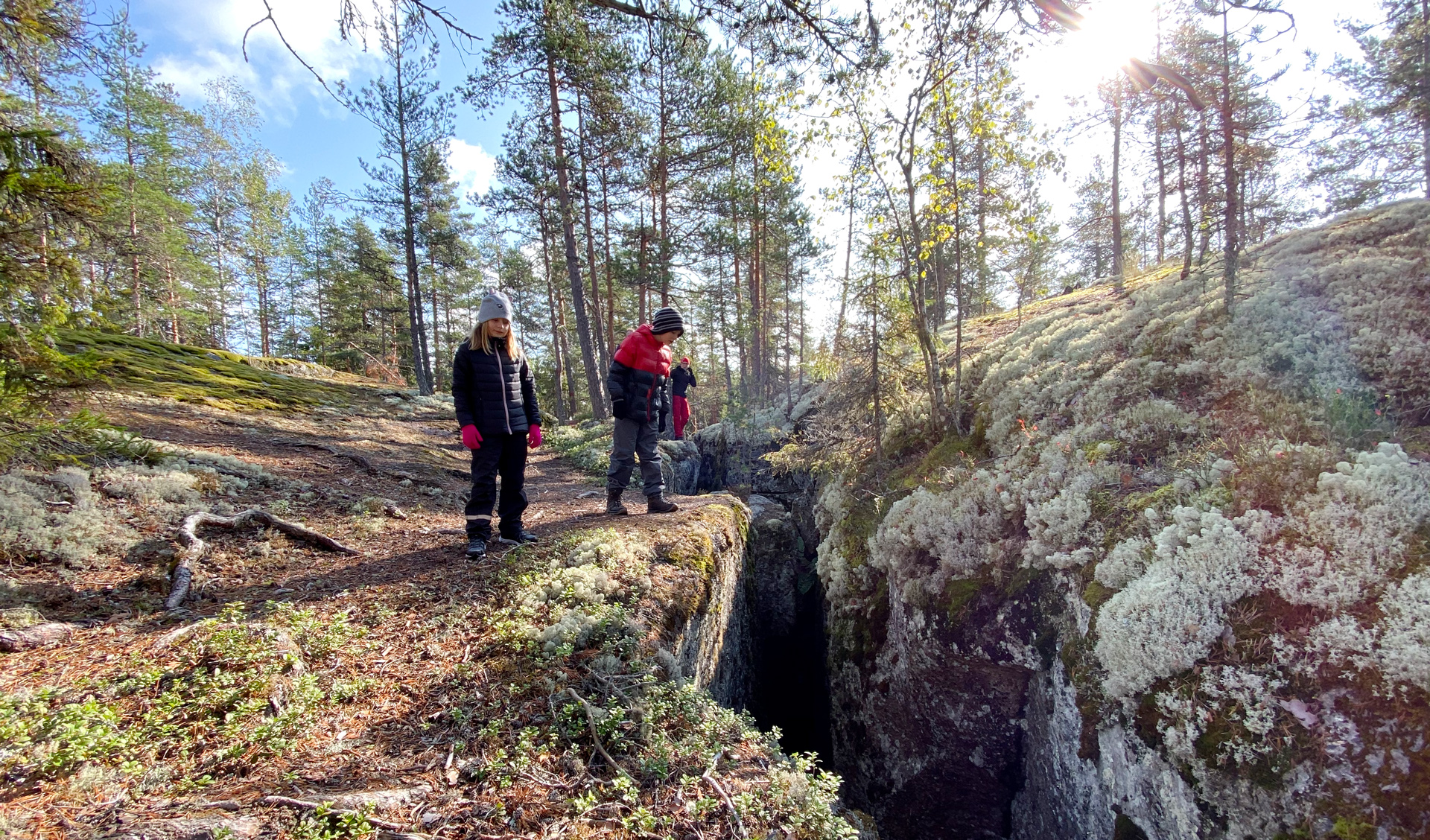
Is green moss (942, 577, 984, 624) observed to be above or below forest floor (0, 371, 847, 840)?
below

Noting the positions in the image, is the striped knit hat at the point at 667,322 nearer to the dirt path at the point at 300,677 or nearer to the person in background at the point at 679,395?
the person in background at the point at 679,395

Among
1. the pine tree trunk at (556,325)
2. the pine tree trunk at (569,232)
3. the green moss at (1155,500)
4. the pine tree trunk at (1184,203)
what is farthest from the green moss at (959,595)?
the pine tree trunk at (556,325)

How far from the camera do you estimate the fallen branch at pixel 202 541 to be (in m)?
3.77

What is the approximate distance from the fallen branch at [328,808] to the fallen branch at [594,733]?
2.72 ft

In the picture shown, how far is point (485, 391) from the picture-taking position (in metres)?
4.97

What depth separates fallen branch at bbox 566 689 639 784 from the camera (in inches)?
98.6

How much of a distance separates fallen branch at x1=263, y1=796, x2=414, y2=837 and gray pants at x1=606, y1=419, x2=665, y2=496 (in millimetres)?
4526

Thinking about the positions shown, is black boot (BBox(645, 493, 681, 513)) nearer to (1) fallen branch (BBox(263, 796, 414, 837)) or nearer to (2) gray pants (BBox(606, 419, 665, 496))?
(2) gray pants (BBox(606, 419, 665, 496))

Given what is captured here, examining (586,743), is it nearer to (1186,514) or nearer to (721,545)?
(721,545)

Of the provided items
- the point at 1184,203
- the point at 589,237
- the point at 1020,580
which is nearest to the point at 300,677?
the point at 1020,580

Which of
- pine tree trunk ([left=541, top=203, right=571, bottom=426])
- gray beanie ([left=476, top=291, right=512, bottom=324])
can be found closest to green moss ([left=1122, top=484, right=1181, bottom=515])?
gray beanie ([left=476, top=291, right=512, bottom=324])

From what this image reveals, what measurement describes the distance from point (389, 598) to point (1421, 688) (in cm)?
619

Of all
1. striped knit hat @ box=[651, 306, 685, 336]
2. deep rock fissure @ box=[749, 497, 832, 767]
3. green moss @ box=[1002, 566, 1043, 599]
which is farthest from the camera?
deep rock fissure @ box=[749, 497, 832, 767]

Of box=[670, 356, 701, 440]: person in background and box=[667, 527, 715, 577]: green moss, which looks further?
box=[670, 356, 701, 440]: person in background
